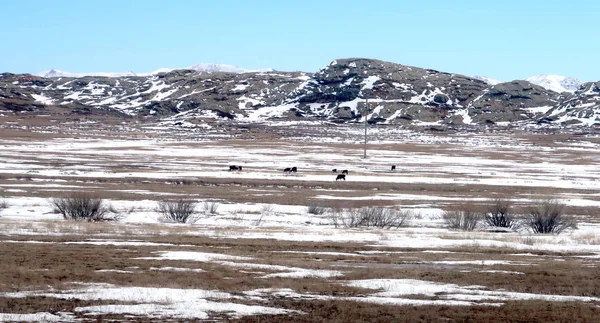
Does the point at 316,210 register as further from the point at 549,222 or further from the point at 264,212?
the point at 549,222

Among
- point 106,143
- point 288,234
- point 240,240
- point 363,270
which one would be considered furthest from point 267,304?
point 106,143

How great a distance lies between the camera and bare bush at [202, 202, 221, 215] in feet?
134

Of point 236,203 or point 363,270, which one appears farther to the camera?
point 236,203

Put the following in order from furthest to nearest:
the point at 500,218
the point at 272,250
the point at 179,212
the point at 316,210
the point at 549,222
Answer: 1. the point at 316,210
2. the point at 500,218
3. the point at 179,212
4. the point at 549,222
5. the point at 272,250

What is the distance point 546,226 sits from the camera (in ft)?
119

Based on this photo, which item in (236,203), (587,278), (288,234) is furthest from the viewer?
(236,203)

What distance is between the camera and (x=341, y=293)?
58.2ft

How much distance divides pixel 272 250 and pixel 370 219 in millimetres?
13324

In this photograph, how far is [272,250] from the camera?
25172mm

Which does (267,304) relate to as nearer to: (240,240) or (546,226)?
(240,240)

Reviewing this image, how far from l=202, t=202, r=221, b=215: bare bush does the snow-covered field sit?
248mm

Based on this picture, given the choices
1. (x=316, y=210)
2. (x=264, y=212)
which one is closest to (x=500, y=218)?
(x=316, y=210)

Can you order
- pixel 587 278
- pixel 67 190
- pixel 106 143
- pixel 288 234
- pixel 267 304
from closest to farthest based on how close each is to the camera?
pixel 267 304 < pixel 587 278 < pixel 288 234 < pixel 67 190 < pixel 106 143

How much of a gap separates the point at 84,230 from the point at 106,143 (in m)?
93.1
